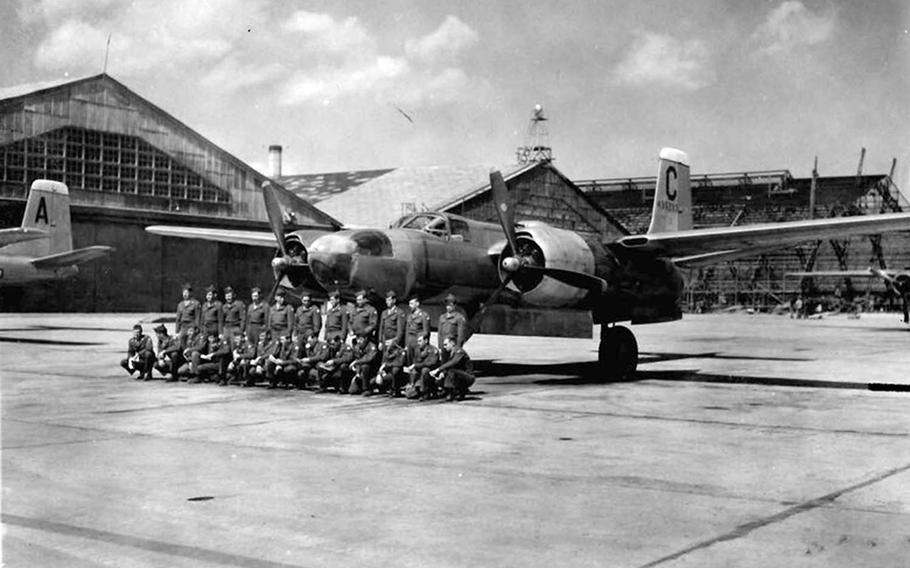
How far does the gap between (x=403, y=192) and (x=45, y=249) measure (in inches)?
1316

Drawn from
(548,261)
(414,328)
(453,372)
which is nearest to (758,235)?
(548,261)

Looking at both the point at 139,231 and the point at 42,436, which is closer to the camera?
the point at 42,436

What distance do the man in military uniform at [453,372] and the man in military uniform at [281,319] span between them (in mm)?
3102

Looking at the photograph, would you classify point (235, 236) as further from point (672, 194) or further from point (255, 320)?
point (672, 194)

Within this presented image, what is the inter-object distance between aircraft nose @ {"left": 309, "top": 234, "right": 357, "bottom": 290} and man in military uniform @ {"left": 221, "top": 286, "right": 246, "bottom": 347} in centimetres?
180

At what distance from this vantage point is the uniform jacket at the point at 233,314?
17555mm

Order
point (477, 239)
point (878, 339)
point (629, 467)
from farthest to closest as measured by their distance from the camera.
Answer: point (878, 339) < point (477, 239) < point (629, 467)

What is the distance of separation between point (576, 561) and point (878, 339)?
1310 inches

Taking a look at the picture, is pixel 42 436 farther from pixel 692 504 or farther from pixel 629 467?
pixel 692 504

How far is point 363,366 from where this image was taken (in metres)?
15.4

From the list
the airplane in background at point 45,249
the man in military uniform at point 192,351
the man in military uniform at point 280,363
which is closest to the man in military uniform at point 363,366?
the man in military uniform at point 280,363

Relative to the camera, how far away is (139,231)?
50.8 meters

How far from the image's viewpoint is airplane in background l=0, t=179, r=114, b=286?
31688 mm

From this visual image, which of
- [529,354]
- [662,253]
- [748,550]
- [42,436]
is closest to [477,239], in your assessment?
[662,253]
